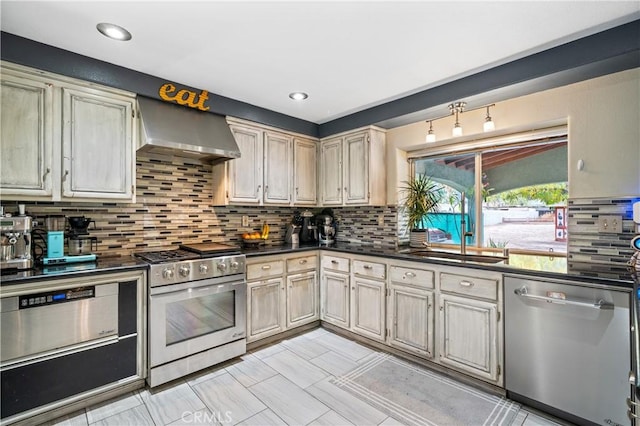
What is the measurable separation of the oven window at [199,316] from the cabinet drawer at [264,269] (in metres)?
0.28

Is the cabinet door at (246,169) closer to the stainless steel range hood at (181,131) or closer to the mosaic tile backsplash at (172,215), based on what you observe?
the stainless steel range hood at (181,131)

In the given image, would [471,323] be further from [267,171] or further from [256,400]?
[267,171]

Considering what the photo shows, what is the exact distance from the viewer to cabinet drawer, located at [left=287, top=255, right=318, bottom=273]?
11.0 ft

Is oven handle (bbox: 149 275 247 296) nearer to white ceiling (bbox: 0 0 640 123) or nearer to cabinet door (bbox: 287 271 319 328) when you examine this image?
cabinet door (bbox: 287 271 319 328)

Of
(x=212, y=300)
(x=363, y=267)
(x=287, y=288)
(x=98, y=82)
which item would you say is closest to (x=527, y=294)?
(x=363, y=267)

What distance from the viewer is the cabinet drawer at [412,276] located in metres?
2.68

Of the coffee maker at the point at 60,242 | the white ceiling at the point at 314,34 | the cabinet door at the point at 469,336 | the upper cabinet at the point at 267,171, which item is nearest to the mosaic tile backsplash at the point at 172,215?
the coffee maker at the point at 60,242

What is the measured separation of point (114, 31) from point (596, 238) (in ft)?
12.2

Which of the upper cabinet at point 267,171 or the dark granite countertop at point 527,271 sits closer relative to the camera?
the dark granite countertop at point 527,271

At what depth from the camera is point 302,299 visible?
3.45 metres

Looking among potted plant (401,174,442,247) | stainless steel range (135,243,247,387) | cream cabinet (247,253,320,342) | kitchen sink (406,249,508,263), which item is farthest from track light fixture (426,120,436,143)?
stainless steel range (135,243,247,387)

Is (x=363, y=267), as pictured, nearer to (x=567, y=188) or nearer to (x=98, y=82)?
(x=567, y=188)

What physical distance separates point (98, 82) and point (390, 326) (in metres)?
3.26

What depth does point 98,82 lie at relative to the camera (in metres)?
2.40
